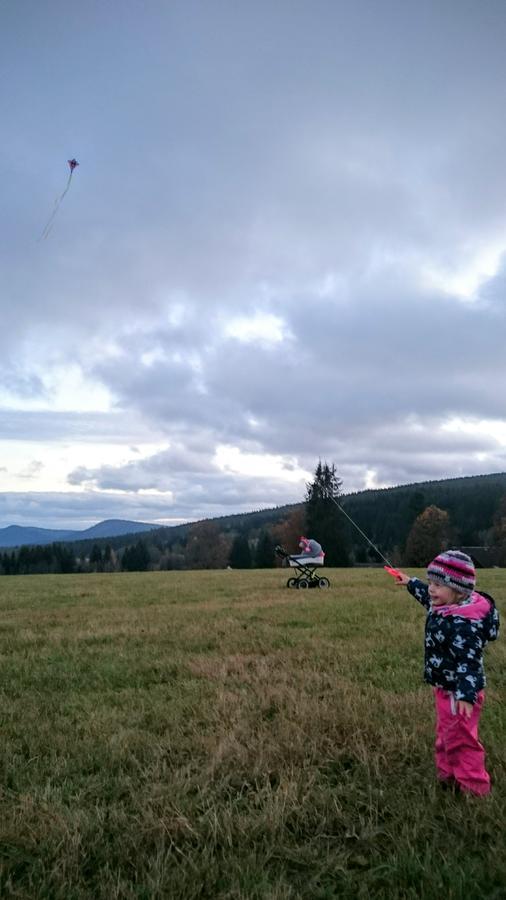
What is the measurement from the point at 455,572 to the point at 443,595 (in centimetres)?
24

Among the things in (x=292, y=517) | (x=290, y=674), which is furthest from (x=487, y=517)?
(x=290, y=674)

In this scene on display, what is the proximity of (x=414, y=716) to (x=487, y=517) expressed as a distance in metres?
120

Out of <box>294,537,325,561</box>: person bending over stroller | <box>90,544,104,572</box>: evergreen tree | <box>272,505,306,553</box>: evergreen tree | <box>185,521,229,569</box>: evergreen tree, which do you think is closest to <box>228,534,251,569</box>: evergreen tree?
<box>272,505,306,553</box>: evergreen tree

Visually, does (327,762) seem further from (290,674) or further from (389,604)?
(389,604)

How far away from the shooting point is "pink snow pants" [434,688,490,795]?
437 centimetres

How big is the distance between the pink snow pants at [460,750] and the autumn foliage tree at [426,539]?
6712 centimetres

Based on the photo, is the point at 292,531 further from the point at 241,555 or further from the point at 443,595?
the point at 443,595

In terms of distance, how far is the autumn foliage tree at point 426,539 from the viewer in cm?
6888

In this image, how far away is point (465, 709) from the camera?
4367mm

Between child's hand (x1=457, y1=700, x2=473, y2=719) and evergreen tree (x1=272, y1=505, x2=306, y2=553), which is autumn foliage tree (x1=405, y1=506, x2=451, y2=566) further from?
child's hand (x1=457, y1=700, x2=473, y2=719)

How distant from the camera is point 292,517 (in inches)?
3142

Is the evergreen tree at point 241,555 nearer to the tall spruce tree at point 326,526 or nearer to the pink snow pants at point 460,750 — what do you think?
the tall spruce tree at point 326,526

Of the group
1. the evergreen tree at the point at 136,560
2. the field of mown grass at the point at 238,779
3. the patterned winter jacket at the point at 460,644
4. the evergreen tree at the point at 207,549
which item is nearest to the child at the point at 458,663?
the patterned winter jacket at the point at 460,644

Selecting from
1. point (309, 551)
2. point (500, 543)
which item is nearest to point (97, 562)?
point (500, 543)
